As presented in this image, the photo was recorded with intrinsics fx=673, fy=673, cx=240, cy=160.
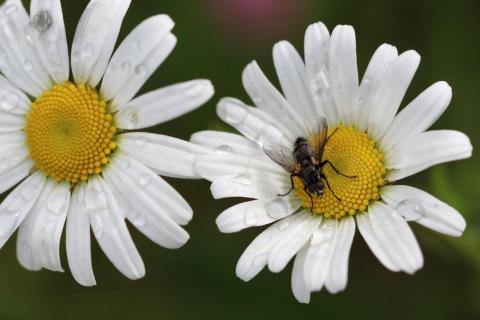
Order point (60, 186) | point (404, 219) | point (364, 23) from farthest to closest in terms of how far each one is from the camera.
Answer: point (364, 23) → point (60, 186) → point (404, 219)

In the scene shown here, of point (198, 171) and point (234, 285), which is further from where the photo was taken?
point (234, 285)

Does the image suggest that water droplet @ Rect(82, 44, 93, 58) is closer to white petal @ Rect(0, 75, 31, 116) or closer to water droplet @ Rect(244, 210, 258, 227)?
white petal @ Rect(0, 75, 31, 116)

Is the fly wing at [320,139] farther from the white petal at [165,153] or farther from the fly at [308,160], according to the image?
the white petal at [165,153]

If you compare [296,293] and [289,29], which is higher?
[289,29]

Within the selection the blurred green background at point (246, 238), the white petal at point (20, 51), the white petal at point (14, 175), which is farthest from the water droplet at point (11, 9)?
the blurred green background at point (246, 238)

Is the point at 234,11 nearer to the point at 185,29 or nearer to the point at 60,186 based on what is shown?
the point at 185,29

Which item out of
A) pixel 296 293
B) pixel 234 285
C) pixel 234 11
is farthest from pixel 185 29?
pixel 296 293

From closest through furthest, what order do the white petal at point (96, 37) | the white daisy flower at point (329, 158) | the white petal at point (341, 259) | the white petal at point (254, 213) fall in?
1. the white petal at point (341, 259)
2. the white daisy flower at point (329, 158)
3. the white petal at point (254, 213)
4. the white petal at point (96, 37)
